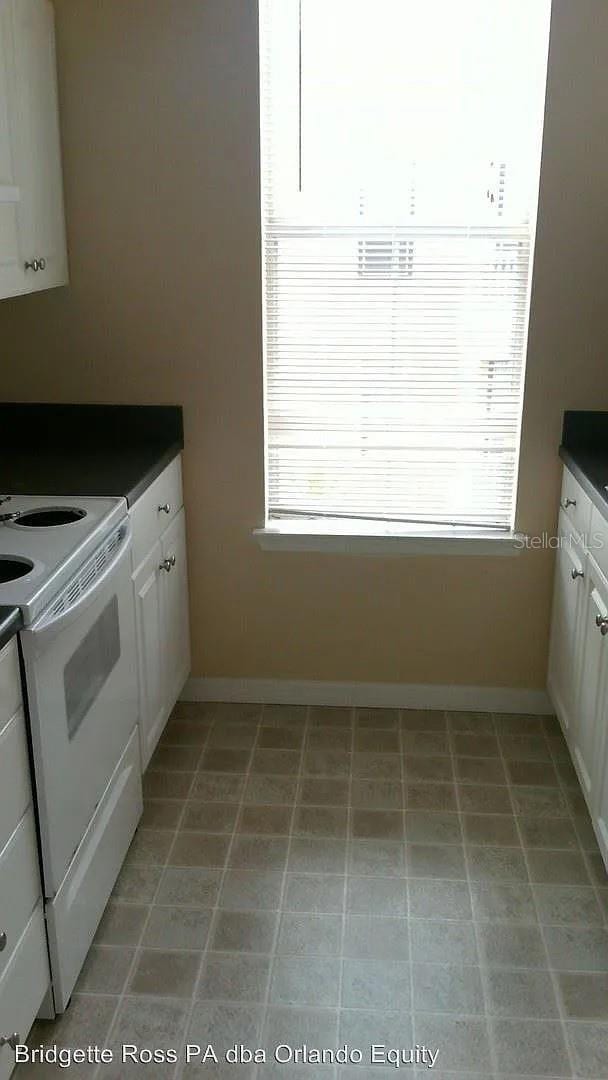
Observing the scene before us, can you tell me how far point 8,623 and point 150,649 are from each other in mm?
1110

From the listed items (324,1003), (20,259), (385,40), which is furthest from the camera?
(385,40)

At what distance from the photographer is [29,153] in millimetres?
2572

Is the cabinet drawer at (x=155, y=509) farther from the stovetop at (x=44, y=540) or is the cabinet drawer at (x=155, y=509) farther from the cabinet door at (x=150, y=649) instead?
the stovetop at (x=44, y=540)

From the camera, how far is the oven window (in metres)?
1.96

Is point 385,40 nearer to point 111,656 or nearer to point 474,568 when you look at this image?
point 474,568

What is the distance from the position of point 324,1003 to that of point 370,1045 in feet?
0.47

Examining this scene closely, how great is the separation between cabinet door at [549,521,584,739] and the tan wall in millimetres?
97

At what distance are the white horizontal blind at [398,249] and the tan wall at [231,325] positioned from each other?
0.08 meters

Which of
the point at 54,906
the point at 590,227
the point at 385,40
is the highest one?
the point at 385,40

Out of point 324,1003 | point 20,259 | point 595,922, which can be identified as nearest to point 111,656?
point 324,1003

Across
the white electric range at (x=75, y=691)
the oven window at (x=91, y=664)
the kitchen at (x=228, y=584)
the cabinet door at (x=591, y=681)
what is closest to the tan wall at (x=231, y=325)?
the kitchen at (x=228, y=584)

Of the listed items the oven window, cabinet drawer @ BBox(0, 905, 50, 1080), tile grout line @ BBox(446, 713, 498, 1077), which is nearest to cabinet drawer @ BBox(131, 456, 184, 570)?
the oven window

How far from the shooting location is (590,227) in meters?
2.83

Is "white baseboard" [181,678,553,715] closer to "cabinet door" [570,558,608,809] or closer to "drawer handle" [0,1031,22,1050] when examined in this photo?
"cabinet door" [570,558,608,809]
